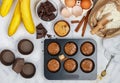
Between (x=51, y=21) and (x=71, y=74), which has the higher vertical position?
(x=51, y=21)

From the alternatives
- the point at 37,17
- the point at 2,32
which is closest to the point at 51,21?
the point at 37,17

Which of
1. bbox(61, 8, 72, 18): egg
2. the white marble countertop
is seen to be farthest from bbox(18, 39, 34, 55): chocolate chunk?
bbox(61, 8, 72, 18): egg

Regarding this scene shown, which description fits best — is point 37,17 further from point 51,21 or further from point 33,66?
point 33,66

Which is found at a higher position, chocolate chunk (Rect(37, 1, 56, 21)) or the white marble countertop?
chocolate chunk (Rect(37, 1, 56, 21))

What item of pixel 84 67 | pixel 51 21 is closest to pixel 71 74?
pixel 84 67

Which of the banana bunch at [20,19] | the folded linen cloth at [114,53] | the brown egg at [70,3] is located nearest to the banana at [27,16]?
the banana bunch at [20,19]

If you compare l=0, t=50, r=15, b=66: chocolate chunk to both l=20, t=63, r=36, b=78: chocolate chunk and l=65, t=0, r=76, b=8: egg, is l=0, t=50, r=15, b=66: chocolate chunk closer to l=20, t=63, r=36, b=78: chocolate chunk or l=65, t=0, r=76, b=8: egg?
l=20, t=63, r=36, b=78: chocolate chunk
